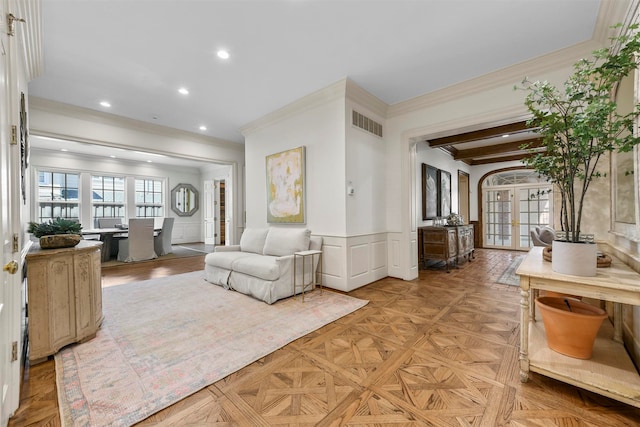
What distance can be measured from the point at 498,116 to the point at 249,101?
354 centimetres

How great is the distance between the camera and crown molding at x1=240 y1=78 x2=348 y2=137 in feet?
11.8

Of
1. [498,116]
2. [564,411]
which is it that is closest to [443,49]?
[498,116]

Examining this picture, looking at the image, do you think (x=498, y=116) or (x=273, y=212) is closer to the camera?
(x=498, y=116)

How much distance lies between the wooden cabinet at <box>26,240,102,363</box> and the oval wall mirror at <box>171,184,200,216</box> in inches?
282

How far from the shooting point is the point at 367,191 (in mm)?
4027

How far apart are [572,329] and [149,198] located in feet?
32.7

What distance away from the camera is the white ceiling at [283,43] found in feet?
7.52

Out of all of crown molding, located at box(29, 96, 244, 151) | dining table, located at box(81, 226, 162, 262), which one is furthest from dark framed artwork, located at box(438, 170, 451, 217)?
dining table, located at box(81, 226, 162, 262)

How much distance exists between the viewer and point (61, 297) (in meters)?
2.08

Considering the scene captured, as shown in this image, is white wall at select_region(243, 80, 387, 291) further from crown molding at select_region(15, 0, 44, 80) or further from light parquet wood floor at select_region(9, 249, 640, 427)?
crown molding at select_region(15, 0, 44, 80)

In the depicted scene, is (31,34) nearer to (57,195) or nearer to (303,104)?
(303,104)

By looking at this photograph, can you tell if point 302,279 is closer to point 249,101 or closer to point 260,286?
point 260,286

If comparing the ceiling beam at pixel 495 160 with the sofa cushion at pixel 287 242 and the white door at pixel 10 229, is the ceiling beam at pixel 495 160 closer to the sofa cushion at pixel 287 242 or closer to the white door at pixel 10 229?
the sofa cushion at pixel 287 242

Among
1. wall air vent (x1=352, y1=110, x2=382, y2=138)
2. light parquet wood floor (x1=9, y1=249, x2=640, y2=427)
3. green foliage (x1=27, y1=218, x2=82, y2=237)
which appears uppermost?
wall air vent (x1=352, y1=110, x2=382, y2=138)
